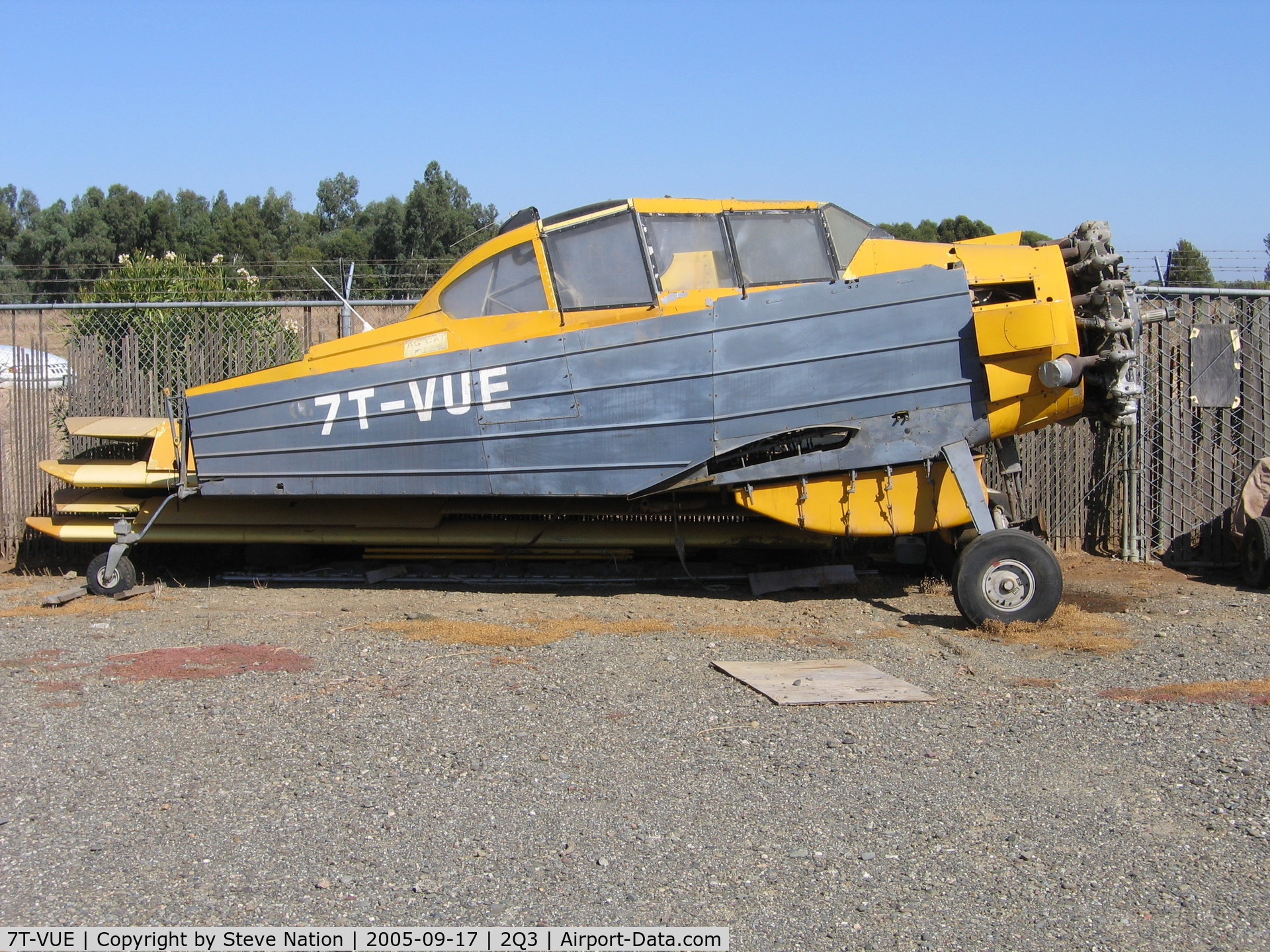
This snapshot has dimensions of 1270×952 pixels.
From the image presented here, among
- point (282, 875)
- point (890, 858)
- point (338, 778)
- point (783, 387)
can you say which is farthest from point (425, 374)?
point (890, 858)

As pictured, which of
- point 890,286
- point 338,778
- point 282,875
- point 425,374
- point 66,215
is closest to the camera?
point 282,875

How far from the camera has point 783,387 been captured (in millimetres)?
7590

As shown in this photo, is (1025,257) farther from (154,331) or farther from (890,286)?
(154,331)

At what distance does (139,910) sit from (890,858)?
2547 mm

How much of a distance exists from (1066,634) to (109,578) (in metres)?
7.52

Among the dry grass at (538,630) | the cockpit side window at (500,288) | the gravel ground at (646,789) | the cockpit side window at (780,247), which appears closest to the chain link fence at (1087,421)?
the cockpit side window at (500,288)

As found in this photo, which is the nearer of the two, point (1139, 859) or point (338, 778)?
point (1139, 859)

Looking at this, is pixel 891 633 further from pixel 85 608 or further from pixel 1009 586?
pixel 85 608

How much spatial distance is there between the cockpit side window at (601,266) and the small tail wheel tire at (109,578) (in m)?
4.42

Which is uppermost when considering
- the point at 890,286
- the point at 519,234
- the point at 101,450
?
the point at 519,234

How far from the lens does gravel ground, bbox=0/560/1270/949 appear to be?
3.53 metres

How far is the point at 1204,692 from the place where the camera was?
5855 millimetres

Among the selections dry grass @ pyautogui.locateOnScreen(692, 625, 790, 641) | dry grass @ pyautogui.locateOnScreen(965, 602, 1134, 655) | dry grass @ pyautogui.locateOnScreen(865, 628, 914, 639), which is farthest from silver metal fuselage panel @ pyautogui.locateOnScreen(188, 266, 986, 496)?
dry grass @ pyautogui.locateOnScreen(965, 602, 1134, 655)

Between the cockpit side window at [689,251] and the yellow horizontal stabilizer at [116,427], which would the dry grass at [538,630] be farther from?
the yellow horizontal stabilizer at [116,427]
